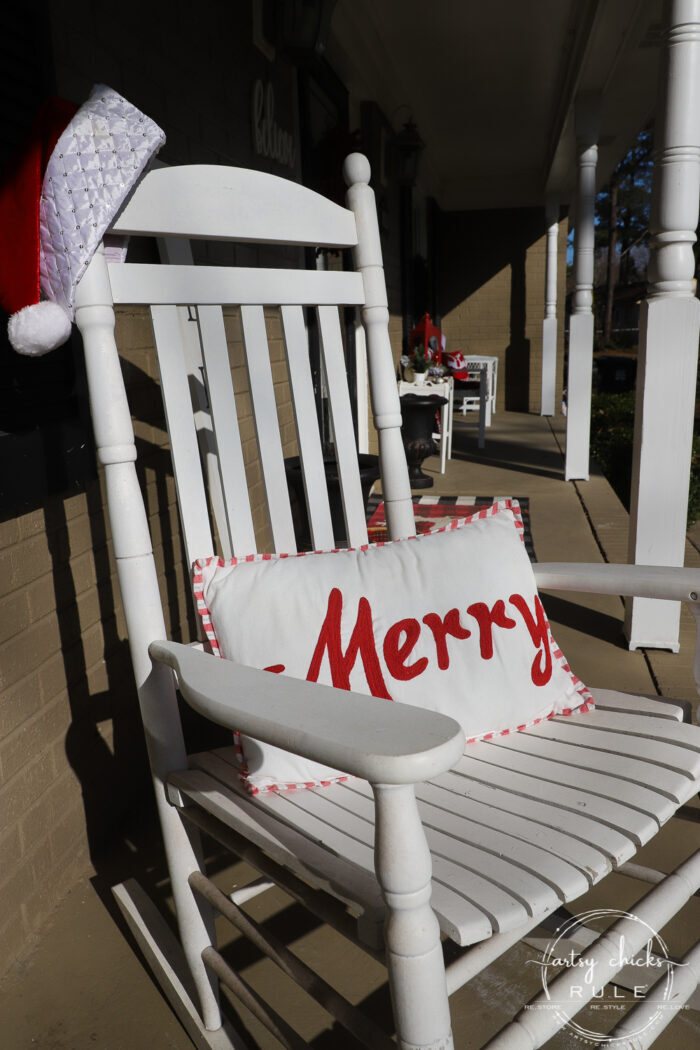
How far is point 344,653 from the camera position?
43.6 inches

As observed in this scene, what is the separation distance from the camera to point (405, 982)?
0.74 m

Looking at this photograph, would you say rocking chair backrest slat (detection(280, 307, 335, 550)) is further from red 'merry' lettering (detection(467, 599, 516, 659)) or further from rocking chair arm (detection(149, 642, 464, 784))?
rocking chair arm (detection(149, 642, 464, 784))

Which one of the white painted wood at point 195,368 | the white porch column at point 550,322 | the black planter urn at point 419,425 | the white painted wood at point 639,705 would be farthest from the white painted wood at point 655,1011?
the white porch column at point 550,322

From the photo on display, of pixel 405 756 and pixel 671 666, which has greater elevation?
pixel 405 756

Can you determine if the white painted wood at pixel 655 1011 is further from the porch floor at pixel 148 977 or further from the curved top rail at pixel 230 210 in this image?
the curved top rail at pixel 230 210

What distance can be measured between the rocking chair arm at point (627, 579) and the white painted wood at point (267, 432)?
430 mm

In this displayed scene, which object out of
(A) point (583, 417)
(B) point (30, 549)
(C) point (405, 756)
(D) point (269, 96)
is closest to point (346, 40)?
(D) point (269, 96)

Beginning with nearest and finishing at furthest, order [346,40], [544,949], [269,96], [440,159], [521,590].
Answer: [521,590]
[544,949]
[269,96]
[346,40]
[440,159]

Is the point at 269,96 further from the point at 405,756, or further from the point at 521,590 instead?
the point at 405,756

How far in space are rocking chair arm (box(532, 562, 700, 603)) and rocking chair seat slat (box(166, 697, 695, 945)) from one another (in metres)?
0.19

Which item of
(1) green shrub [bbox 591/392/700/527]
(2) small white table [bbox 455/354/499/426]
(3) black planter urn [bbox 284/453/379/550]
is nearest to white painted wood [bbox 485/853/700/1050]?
(3) black planter urn [bbox 284/453/379/550]

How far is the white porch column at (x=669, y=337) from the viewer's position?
7.17 feet

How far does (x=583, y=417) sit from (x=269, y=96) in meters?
2.83

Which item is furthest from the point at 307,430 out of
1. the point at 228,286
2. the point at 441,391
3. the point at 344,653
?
the point at 441,391
